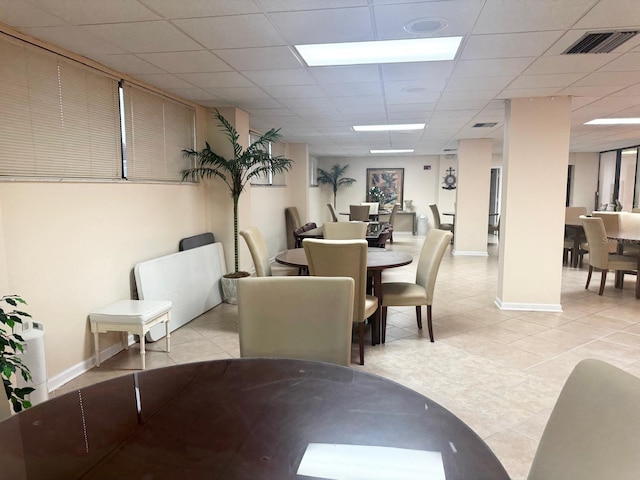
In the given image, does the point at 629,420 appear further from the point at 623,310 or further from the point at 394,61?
the point at 623,310

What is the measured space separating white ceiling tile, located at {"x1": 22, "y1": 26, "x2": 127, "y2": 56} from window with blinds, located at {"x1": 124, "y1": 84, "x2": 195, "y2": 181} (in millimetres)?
712

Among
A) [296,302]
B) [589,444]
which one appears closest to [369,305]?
[296,302]

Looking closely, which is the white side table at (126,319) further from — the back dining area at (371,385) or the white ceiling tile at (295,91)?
the white ceiling tile at (295,91)

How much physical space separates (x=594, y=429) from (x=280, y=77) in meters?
3.60

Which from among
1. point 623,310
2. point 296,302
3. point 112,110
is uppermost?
point 112,110

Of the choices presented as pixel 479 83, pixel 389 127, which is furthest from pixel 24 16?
pixel 389 127

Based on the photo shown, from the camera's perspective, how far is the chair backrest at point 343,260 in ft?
10.4

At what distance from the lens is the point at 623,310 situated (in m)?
4.82

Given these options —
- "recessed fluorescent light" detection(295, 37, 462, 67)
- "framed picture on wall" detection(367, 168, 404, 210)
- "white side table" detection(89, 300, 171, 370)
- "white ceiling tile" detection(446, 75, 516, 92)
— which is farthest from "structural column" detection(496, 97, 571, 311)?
"framed picture on wall" detection(367, 168, 404, 210)

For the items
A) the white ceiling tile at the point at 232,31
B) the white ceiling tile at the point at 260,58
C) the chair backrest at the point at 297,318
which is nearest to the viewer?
the chair backrest at the point at 297,318

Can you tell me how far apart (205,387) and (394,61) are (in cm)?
291

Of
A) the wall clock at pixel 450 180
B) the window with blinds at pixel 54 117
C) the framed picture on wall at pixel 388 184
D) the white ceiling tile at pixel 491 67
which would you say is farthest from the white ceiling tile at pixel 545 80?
the framed picture on wall at pixel 388 184

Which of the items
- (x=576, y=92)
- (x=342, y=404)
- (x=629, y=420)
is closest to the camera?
(x=629, y=420)

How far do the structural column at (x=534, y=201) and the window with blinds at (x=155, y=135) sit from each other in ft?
11.9
